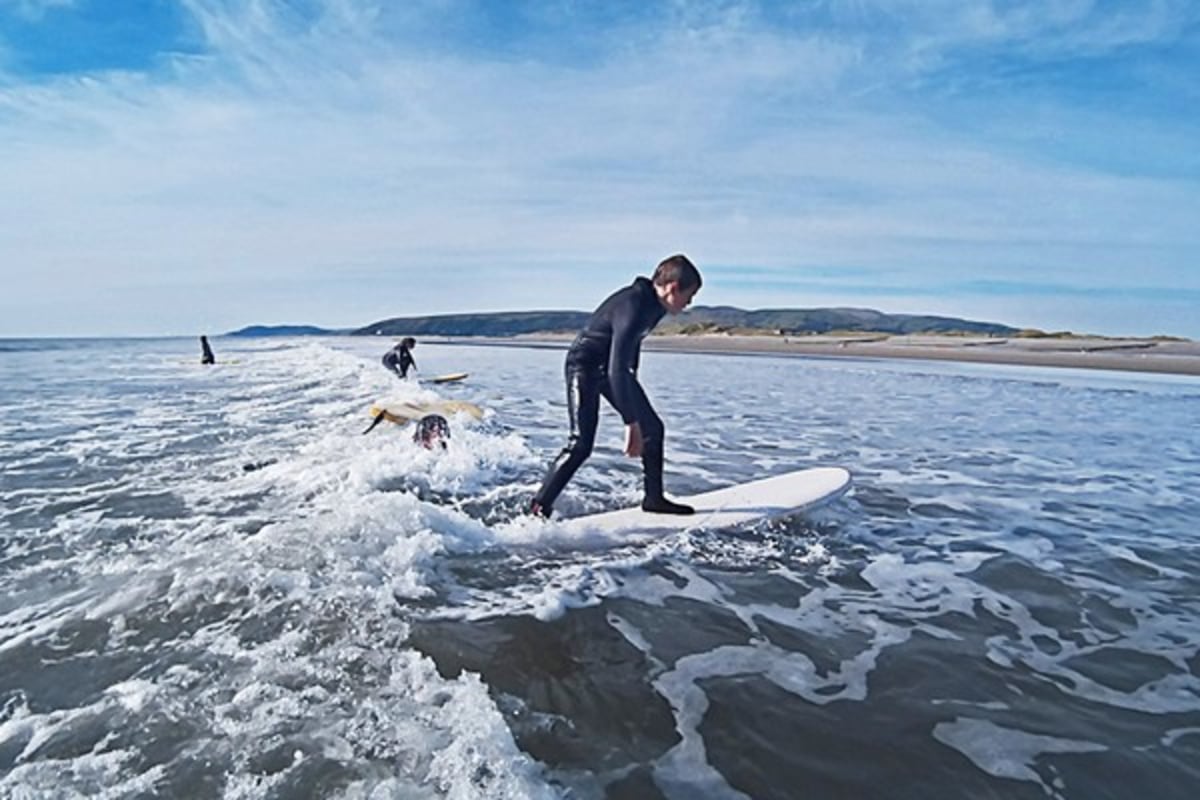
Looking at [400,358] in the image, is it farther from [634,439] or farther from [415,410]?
[634,439]

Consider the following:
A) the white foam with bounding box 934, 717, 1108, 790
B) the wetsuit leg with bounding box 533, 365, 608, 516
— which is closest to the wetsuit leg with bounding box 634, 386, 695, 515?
the wetsuit leg with bounding box 533, 365, 608, 516

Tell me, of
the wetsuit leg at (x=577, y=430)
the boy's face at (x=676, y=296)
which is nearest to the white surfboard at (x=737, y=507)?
the wetsuit leg at (x=577, y=430)

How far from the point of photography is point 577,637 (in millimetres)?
3863

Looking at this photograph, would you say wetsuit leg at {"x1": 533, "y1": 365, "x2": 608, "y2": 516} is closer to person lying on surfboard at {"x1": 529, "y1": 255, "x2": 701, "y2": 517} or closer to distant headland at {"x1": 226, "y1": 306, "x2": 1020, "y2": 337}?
person lying on surfboard at {"x1": 529, "y1": 255, "x2": 701, "y2": 517}

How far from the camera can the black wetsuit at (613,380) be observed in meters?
5.64

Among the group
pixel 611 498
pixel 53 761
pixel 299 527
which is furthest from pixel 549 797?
pixel 611 498

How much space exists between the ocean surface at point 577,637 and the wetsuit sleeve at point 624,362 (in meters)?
1.16

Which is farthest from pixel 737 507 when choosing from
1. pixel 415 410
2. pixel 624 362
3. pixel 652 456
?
pixel 415 410

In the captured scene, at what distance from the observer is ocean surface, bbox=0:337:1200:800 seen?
271 centimetres

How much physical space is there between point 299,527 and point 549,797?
12.3 ft

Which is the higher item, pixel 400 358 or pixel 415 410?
pixel 400 358

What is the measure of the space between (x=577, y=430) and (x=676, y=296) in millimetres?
1409

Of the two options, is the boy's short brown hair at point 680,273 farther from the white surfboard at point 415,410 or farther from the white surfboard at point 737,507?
the white surfboard at point 415,410

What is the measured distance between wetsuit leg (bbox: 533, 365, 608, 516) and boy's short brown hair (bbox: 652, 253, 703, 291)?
3.38 ft
